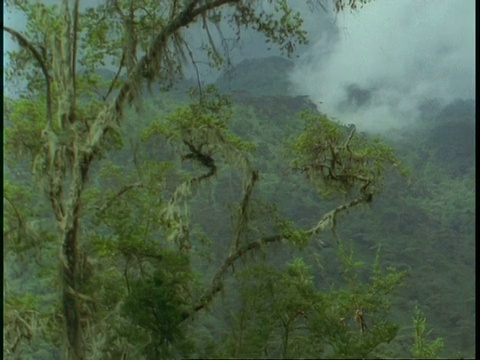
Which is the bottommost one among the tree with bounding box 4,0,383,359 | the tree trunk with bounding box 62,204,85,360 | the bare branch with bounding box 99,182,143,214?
the tree trunk with bounding box 62,204,85,360

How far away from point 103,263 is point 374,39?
155 cm

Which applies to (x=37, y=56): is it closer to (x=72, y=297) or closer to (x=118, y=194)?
(x=118, y=194)

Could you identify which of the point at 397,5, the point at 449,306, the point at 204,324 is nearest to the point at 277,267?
the point at 204,324

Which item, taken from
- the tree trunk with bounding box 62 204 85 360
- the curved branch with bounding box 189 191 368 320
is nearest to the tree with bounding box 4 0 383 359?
the tree trunk with bounding box 62 204 85 360

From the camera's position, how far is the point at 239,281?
3340mm

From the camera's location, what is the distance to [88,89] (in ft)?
11.6

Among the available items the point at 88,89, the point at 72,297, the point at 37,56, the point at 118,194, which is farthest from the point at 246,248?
the point at 37,56

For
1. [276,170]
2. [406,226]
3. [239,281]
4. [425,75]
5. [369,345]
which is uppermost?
[425,75]

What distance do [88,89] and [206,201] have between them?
0.74 metres

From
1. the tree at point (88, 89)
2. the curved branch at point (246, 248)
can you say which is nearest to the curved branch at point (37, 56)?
the tree at point (88, 89)

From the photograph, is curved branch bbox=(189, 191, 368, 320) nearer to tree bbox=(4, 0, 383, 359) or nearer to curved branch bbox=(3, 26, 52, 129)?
tree bbox=(4, 0, 383, 359)

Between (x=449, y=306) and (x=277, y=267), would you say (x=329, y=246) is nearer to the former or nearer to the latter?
(x=277, y=267)

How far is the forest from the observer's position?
332 centimetres

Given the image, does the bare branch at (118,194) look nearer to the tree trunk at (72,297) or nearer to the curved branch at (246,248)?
the tree trunk at (72,297)
